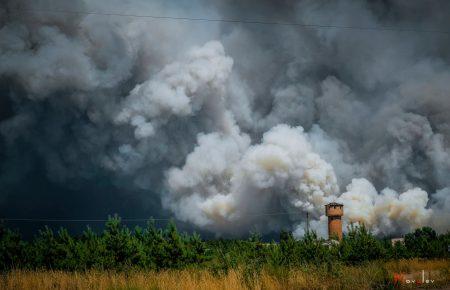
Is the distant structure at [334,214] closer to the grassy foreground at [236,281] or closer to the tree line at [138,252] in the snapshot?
the tree line at [138,252]

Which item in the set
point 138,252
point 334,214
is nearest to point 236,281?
point 138,252

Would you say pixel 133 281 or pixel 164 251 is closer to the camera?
pixel 133 281

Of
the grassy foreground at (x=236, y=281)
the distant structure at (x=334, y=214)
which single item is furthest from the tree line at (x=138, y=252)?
the distant structure at (x=334, y=214)

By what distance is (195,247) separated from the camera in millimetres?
24891

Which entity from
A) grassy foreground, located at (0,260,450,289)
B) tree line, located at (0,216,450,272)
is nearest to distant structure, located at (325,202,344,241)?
tree line, located at (0,216,450,272)

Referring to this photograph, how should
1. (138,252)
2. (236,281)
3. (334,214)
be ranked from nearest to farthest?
(236,281) < (138,252) < (334,214)

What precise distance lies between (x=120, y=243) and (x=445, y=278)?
17.3m

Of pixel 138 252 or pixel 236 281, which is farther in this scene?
pixel 138 252

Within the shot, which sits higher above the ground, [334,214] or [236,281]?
[334,214]

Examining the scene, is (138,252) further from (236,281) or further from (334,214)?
(334,214)

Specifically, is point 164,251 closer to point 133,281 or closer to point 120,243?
point 120,243

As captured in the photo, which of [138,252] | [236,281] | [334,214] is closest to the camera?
[236,281]

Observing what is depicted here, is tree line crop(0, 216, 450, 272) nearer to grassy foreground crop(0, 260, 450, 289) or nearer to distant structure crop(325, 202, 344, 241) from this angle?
grassy foreground crop(0, 260, 450, 289)

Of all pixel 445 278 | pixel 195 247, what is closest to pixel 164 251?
pixel 195 247
